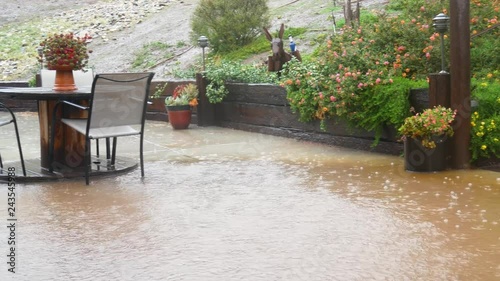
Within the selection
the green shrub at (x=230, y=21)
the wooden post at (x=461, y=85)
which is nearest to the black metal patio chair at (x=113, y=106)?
the wooden post at (x=461, y=85)

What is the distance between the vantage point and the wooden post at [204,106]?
12195 mm

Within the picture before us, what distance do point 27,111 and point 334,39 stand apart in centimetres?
816

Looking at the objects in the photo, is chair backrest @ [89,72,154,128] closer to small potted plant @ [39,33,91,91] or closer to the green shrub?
small potted plant @ [39,33,91,91]

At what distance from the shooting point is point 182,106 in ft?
39.7

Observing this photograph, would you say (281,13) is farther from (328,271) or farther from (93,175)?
(328,271)

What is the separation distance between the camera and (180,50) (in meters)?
22.4

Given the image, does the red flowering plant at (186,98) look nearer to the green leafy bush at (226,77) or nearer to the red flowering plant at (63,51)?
the green leafy bush at (226,77)

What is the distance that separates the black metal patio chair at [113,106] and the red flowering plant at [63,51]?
1.76ft

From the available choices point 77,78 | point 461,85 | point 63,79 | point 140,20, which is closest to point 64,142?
point 63,79

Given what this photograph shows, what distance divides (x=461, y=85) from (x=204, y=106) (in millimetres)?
5307

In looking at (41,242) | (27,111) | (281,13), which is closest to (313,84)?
(41,242)

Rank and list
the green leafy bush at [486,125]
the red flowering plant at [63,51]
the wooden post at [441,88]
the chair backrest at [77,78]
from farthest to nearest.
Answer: the chair backrest at [77,78]
the red flowering plant at [63,51]
the wooden post at [441,88]
the green leafy bush at [486,125]

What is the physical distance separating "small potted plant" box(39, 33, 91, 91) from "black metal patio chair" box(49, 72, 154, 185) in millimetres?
513

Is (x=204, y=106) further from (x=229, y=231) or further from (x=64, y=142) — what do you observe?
(x=229, y=231)
